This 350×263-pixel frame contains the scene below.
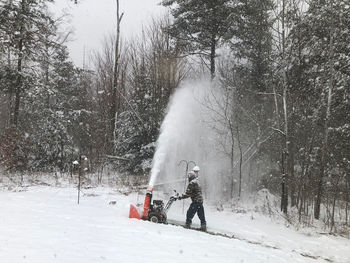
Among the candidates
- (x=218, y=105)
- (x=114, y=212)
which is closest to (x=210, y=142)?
(x=218, y=105)

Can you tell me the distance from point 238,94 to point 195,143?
3.54 meters

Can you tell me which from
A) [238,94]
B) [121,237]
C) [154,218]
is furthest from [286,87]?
[121,237]

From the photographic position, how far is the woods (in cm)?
1354

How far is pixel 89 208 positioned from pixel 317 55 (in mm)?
12189

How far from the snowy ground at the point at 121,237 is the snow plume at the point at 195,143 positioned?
521cm

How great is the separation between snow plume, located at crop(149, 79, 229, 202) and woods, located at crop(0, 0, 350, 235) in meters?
0.60

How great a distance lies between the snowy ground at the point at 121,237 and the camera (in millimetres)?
5539

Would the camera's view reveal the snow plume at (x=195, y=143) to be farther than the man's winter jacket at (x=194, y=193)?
Yes

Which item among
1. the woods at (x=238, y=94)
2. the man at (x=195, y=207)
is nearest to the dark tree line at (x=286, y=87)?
the woods at (x=238, y=94)

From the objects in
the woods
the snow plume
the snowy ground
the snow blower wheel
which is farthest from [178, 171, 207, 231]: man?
the snow plume

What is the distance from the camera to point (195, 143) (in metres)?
17.2

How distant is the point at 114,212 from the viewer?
365 inches

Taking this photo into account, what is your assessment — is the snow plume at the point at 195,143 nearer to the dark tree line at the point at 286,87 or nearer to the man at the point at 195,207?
the dark tree line at the point at 286,87

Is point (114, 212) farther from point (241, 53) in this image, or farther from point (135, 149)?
point (241, 53)
